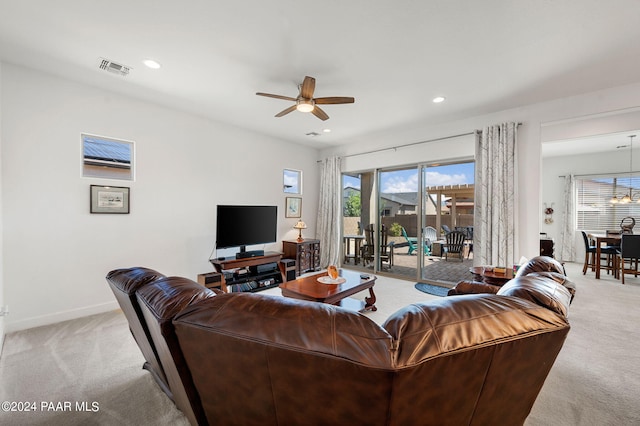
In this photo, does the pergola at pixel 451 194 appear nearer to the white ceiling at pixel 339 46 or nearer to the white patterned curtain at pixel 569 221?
the white ceiling at pixel 339 46

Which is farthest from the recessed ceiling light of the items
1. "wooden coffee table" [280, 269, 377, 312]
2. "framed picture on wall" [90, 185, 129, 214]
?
"wooden coffee table" [280, 269, 377, 312]

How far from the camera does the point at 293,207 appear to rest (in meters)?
5.63

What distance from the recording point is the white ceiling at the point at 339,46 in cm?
197

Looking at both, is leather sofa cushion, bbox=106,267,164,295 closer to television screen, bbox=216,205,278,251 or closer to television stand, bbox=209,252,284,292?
television stand, bbox=209,252,284,292

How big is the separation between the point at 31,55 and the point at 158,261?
251 centimetres

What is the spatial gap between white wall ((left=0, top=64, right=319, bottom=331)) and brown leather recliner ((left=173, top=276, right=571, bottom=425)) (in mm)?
3159

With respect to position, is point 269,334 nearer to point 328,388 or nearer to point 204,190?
point 328,388

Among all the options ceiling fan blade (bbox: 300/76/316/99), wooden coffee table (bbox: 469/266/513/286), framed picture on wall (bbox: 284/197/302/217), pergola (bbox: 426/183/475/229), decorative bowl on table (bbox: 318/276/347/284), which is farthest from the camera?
framed picture on wall (bbox: 284/197/302/217)

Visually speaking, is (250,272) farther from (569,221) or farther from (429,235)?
(569,221)

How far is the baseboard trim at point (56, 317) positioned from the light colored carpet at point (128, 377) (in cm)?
11

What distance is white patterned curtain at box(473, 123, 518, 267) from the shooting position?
3.74 m

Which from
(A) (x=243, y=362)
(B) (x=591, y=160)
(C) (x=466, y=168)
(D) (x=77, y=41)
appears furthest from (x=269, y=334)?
(B) (x=591, y=160)

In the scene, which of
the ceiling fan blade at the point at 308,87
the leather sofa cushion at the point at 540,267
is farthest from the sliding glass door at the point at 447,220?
the ceiling fan blade at the point at 308,87

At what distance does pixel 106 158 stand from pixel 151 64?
4.69 feet
